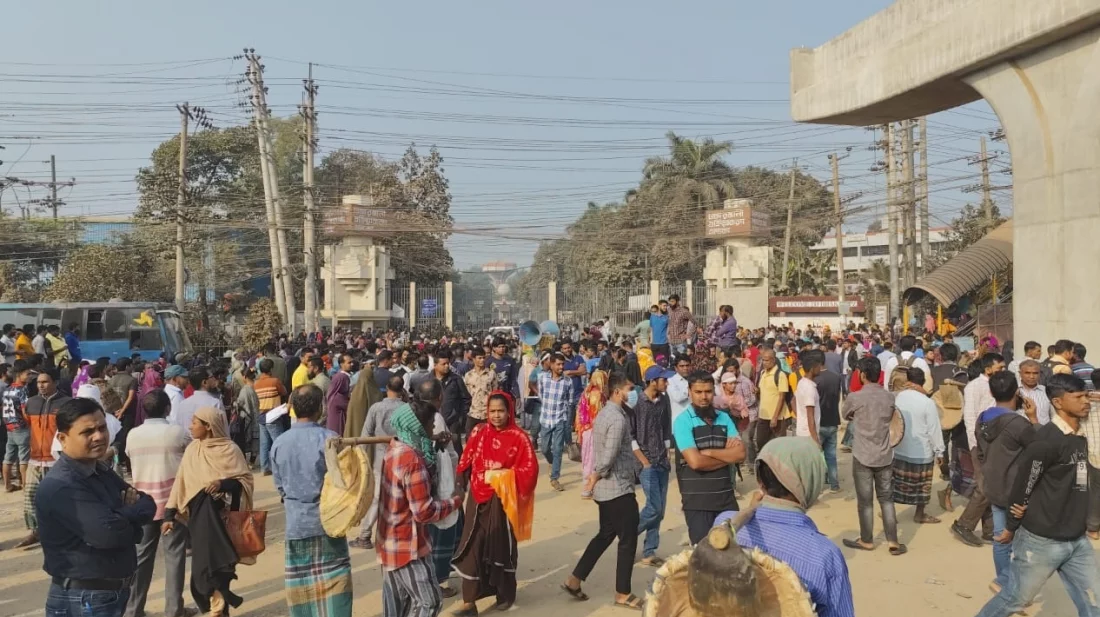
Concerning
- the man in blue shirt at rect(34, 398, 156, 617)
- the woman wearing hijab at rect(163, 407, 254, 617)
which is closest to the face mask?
the woman wearing hijab at rect(163, 407, 254, 617)

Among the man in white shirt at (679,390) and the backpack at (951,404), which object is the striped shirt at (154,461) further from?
the backpack at (951,404)

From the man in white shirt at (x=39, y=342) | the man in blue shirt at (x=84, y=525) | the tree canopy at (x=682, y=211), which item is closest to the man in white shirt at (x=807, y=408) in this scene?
the man in blue shirt at (x=84, y=525)

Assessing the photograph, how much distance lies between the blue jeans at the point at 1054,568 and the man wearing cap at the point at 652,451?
2.59 m

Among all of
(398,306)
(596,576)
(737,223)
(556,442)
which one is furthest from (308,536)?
(398,306)

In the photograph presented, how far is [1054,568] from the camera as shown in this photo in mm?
4402

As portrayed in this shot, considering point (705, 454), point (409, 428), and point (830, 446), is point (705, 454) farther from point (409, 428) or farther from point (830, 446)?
point (830, 446)

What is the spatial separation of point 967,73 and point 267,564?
1110 centimetres

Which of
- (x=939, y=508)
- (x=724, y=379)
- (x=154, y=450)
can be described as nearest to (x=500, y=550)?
(x=154, y=450)

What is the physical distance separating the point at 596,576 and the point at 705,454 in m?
1.84

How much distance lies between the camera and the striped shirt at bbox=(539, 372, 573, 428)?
1021cm

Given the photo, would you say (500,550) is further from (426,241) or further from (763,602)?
(426,241)

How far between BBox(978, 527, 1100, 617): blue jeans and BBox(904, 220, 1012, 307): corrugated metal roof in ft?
55.4

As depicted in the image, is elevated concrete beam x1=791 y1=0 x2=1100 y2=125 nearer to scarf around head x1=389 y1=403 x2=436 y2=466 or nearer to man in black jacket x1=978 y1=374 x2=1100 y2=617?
man in black jacket x1=978 y1=374 x2=1100 y2=617

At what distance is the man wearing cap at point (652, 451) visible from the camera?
6.51 metres
